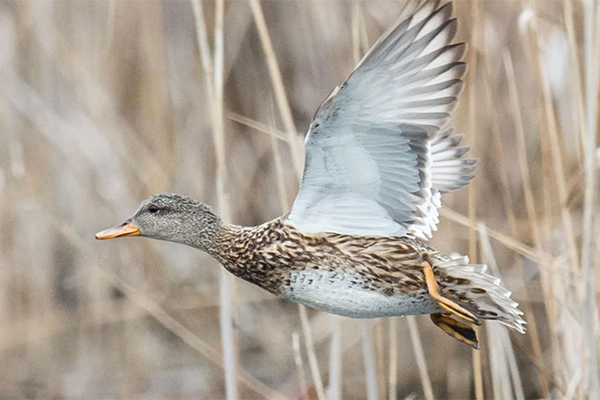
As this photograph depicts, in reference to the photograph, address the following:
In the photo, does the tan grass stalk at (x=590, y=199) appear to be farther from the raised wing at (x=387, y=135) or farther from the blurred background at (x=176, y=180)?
the blurred background at (x=176, y=180)

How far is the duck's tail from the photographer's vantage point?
101 inches

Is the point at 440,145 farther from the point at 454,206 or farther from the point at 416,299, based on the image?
the point at 454,206

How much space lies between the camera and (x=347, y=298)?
2.56 meters

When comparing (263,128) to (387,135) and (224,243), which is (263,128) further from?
(387,135)

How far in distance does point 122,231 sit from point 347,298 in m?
0.67

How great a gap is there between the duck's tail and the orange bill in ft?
2.66

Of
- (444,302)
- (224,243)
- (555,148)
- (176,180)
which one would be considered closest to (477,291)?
(444,302)

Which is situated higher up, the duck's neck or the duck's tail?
the duck's neck

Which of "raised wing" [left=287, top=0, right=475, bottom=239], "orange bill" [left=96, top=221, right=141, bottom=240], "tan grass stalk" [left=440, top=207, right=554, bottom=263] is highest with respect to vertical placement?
"raised wing" [left=287, top=0, right=475, bottom=239]

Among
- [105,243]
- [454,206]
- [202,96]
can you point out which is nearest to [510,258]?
[454,206]

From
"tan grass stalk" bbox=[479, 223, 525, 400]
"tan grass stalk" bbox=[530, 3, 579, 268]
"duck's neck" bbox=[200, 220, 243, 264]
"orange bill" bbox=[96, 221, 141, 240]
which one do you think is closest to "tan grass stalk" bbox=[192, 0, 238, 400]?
"duck's neck" bbox=[200, 220, 243, 264]

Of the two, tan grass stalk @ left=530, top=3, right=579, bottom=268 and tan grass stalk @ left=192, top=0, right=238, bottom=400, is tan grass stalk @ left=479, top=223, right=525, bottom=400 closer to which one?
tan grass stalk @ left=530, top=3, right=579, bottom=268

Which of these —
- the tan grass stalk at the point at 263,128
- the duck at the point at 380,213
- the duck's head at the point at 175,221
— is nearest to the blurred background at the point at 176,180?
the tan grass stalk at the point at 263,128

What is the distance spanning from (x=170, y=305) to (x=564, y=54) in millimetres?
2160
